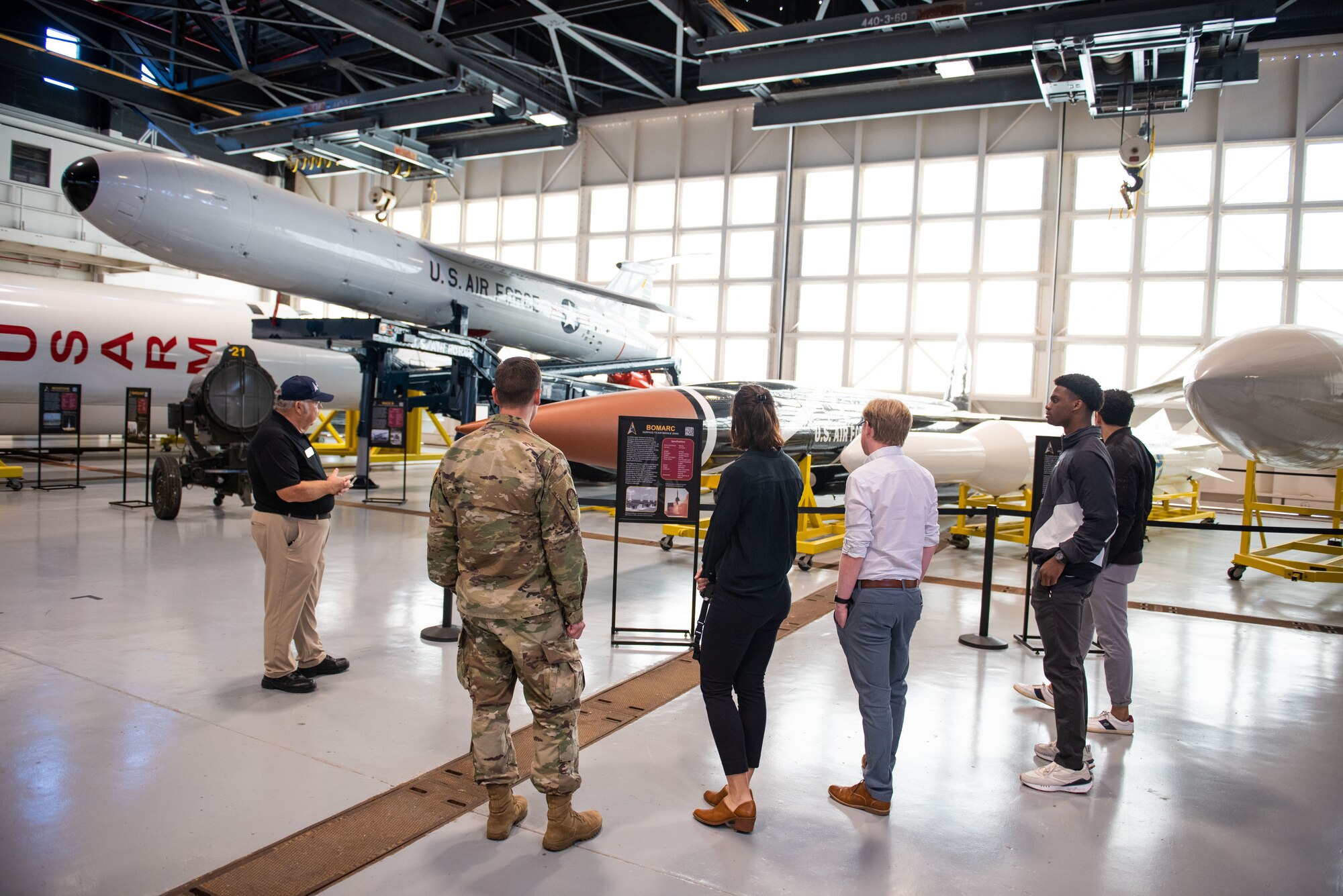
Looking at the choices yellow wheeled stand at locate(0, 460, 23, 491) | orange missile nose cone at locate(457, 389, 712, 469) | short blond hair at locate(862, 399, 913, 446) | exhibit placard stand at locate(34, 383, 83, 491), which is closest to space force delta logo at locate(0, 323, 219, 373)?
exhibit placard stand at locate(34, 383, 83, 491)

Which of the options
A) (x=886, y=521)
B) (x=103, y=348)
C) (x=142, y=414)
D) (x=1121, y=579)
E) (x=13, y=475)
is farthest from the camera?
(x=103, y=348)

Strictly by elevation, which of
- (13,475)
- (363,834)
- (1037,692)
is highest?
(13,475)

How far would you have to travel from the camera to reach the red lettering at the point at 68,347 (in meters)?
12.7

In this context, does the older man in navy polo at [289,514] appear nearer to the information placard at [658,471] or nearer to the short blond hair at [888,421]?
the information placard at [658,471]

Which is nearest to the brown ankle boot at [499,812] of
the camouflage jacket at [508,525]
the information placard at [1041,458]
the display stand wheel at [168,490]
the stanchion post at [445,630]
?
the camouflage jacket at [508,525]

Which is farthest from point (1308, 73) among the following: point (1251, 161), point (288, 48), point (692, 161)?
point (288, 48)

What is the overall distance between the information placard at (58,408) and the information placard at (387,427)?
383 cm

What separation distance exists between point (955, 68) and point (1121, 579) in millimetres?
13390

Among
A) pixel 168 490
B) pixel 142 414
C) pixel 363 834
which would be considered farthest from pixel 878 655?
pixel 142 414

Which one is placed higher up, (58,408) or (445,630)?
(58,408)

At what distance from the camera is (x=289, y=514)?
4203 millimetres

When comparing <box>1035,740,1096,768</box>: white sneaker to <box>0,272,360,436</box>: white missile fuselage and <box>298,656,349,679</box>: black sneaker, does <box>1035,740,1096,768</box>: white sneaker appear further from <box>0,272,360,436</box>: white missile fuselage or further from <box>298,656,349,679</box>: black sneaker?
<box>0,272,360,436</box>: white missile fuselage

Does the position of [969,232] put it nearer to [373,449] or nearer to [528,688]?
[373,449]

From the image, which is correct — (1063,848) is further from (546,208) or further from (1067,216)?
(546,208)
